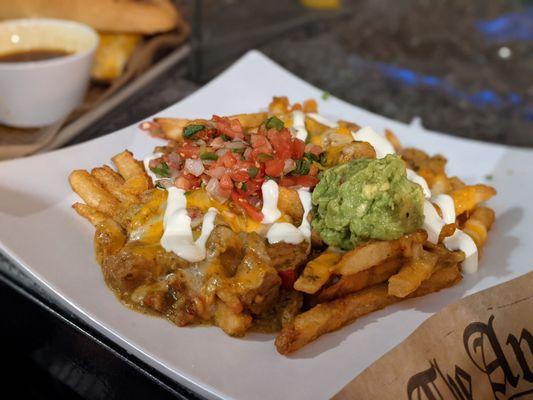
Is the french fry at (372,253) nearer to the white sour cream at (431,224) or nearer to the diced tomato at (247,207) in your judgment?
the white sour cream at (431,224)

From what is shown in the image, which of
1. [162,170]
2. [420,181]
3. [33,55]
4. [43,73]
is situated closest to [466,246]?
[420,181]

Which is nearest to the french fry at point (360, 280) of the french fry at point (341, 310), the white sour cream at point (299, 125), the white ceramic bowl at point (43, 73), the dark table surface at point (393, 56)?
the french fry at point (341, 310)

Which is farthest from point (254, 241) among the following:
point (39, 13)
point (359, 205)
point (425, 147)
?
point (39, 13)

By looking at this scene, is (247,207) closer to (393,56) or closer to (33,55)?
(33,55)

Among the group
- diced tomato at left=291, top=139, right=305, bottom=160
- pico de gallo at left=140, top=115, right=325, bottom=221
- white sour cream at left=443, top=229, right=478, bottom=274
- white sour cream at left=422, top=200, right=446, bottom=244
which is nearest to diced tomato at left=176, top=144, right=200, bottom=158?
pico de gallo at left=140, top=115, right=325, bottom=221

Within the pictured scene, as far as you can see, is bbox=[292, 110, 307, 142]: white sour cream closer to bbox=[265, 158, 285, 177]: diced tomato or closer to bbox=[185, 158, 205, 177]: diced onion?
bbox=[265, 158, 285, 177]: diced tomato

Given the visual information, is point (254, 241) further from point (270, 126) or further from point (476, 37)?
point (476, 37)
